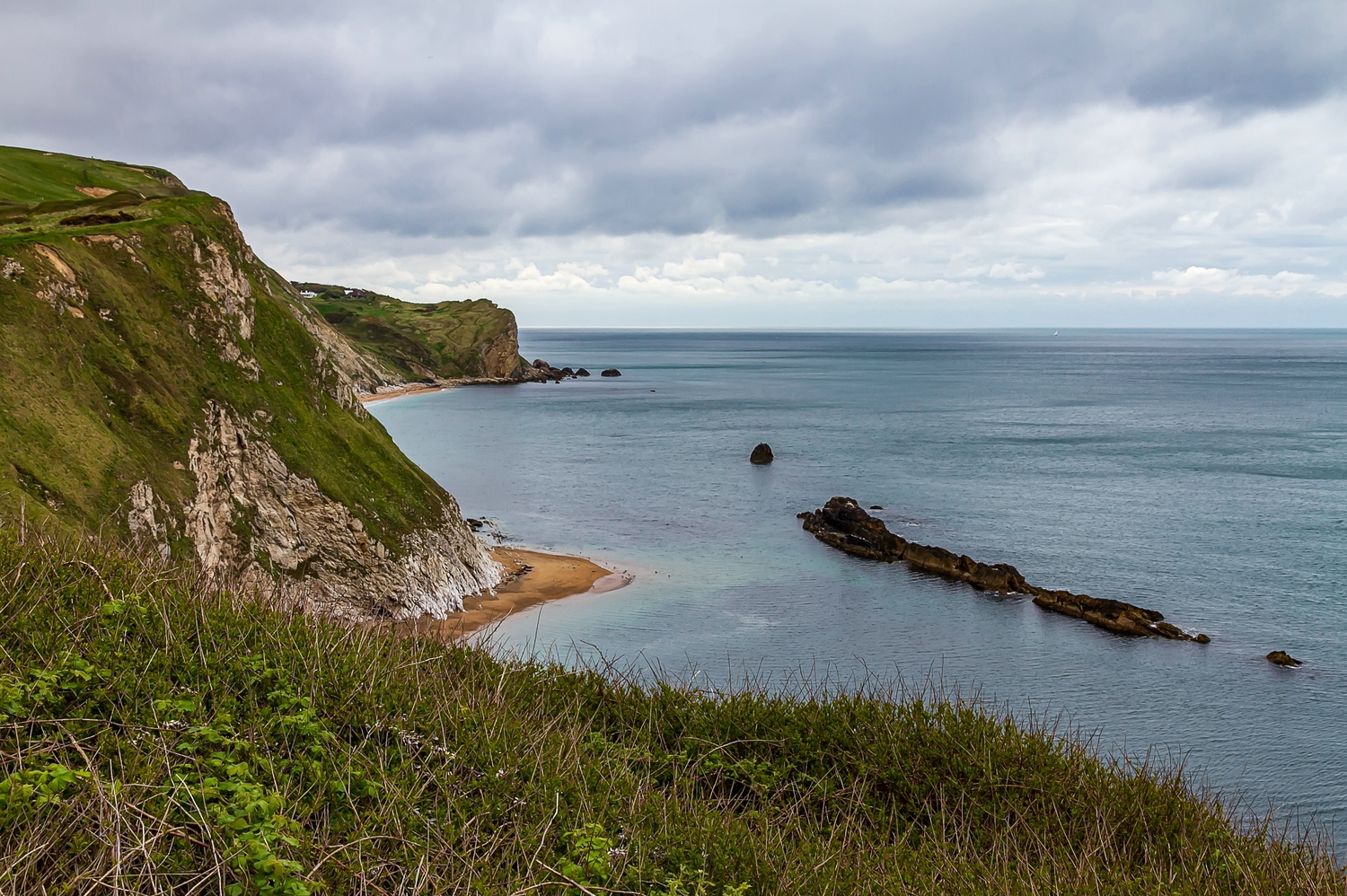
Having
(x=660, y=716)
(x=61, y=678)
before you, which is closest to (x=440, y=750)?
(x=61, y=678)

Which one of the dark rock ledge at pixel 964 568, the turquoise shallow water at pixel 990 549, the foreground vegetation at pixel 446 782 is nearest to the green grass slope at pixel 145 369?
the turquoise shallow water at pixel 990 549

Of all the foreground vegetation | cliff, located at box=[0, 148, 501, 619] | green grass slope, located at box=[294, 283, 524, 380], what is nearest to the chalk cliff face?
cliff, located at box=[0, 148, 501, 619]

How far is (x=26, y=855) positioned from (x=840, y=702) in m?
10.2

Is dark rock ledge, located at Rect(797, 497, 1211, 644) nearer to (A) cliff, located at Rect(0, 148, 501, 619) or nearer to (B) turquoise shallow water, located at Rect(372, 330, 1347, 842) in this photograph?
(B) turquoise shallow water, located at Rect(372, 330, 1347, 842)

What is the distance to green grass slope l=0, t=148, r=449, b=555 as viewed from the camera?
22078 mm

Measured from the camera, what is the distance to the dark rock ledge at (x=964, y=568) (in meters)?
33.8

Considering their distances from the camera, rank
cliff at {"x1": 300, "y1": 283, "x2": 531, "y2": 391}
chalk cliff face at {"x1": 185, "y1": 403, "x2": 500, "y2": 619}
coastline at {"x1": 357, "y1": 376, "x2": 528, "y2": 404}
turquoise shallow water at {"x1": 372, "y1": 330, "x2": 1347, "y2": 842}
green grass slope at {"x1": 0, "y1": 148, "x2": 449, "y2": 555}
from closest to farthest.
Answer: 1. green grass slope at {"x1": 0, "y1": 148, "x2": 449, "y2": 555}
2. chalk cliff face at {"x1": 185, "y1": 403, "x2": 500, "y2": 619}
3. turquoise shallow water at {"x1": 372, "y1": 330, "x2": 1347, "y2": 842}
4. coastline at {"x1": 357, "y1": 376, "x2": 528, "y2": 404}
5. cliff at {"x1": 300, "y1": 283, "x2": 531, "y2": 391}

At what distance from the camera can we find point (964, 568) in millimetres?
40469

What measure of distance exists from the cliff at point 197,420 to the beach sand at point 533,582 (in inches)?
37.4

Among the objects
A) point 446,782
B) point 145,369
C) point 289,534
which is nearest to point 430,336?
point 145,369

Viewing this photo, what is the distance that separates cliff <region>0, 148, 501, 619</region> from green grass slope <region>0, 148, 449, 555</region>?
58 mm

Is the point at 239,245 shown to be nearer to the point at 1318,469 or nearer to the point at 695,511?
the point at 695,511

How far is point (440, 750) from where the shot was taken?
8180 mm

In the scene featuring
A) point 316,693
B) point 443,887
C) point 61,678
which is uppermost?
point 61,678
